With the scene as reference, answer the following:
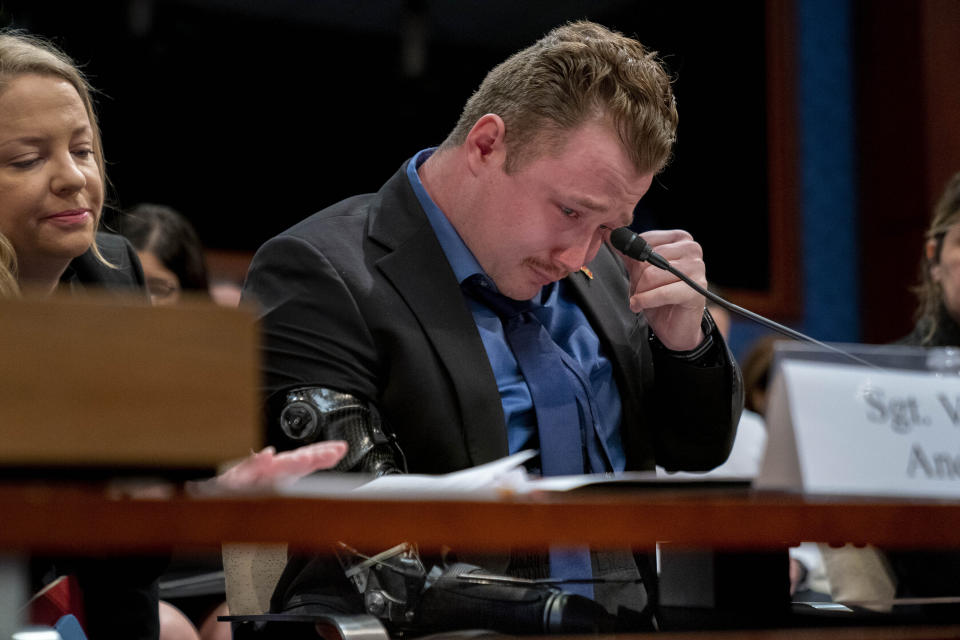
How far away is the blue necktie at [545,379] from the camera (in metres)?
1.31

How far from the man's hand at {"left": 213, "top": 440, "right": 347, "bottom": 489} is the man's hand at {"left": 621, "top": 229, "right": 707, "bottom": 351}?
0.71m

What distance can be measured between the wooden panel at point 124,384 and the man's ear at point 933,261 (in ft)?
5.81

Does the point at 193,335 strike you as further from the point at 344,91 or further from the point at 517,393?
the point at 344,91

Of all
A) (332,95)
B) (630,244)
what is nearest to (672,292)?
(630,244)

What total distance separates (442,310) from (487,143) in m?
0.24

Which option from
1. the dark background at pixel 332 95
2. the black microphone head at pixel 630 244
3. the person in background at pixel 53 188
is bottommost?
the black microphone head at pixel 630 244

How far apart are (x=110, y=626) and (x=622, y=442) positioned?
2.08 ft

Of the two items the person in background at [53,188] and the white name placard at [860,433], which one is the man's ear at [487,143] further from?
the white name placard at [860,433]

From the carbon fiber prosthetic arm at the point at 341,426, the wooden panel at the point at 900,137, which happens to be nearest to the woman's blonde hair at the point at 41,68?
the carbon fiber prosthetic arm at the point at 341,426

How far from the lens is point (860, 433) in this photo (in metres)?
0.84

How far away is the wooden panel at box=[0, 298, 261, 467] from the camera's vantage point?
0.52m

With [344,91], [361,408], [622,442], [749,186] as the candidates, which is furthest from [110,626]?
[749,186]

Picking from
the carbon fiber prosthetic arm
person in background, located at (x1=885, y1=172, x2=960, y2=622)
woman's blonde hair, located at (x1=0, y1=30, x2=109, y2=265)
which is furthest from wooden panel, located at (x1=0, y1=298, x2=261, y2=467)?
person in background, located at (x1=885, y1=172, x2=960, y2=622)

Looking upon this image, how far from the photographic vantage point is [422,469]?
1273 millimetres
